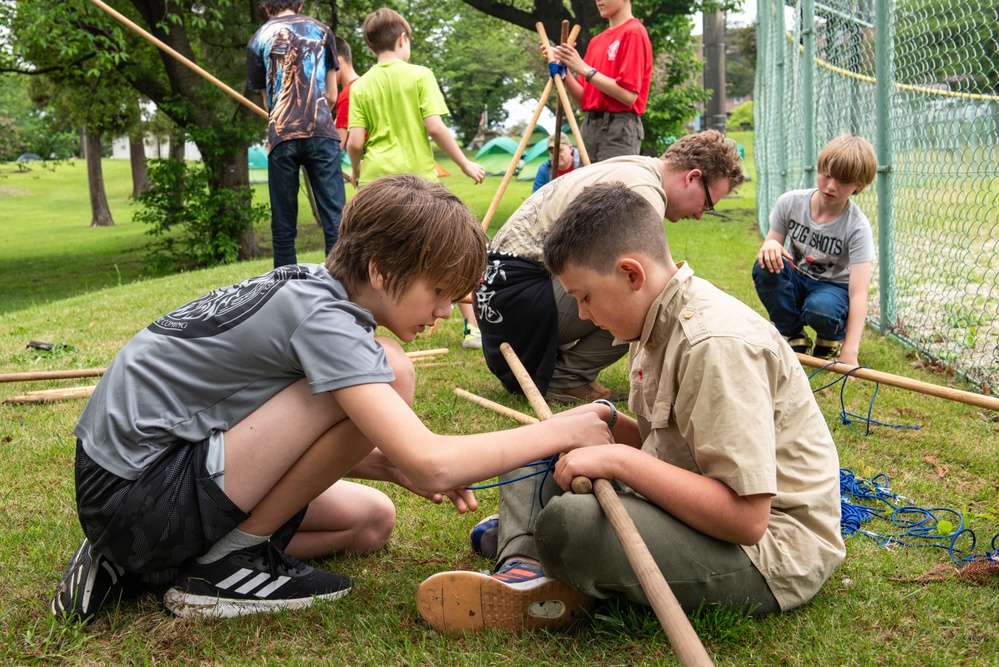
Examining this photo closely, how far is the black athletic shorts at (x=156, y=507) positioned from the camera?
1992mm

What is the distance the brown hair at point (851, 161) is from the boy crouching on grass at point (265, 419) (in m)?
2.82

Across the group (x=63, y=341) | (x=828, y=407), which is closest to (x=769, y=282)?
(x=828, y=407)

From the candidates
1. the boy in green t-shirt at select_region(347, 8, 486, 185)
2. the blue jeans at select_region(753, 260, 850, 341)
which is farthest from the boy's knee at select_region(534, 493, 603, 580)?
the boy in green t-shirt at select_region(347, 8, 486, 185)

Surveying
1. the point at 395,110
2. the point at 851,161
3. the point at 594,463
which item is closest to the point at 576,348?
the point at 851,161

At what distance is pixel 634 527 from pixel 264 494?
870 millimetres

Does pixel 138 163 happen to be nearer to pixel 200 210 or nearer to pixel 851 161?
pixel 200 210

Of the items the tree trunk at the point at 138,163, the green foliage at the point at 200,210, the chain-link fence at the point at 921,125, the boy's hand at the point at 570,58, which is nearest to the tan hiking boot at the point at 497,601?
the chain-link fence at the point at 921,125

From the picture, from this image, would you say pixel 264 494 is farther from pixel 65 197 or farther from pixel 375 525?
pixel 65 197

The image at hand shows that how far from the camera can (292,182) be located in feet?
18.4

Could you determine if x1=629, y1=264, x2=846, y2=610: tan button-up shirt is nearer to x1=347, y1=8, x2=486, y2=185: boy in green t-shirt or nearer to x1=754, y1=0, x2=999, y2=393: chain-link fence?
x1=754, y1=0, x2=999, y2=393: chain-link fence

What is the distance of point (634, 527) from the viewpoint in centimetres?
183

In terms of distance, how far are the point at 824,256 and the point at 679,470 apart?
10.2 feet

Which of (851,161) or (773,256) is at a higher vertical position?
(851,161)

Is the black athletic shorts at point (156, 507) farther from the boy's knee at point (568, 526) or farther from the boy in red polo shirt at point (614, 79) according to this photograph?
the boy in red polo shirt at point (614, 79)
